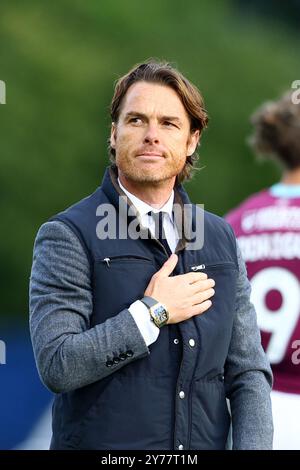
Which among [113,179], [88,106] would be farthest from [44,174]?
[113,179]

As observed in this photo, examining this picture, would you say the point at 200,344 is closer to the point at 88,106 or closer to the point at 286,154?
the point at 286,154

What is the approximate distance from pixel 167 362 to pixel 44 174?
14.0m

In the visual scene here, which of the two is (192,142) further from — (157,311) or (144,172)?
(157,311)

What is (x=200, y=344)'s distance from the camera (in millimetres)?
2922

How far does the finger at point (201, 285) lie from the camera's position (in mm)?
2928

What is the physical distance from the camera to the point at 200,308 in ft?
9.62

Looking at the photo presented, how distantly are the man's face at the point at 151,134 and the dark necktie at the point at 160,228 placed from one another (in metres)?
0.09

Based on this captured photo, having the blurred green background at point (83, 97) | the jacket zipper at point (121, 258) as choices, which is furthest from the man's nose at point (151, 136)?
the blurred green background at point (83, 97)

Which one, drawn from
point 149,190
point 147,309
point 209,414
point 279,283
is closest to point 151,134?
point 149,190

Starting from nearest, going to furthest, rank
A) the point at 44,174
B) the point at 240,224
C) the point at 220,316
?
the point at 220,316 < the point at 240,224 < the point at 44,174

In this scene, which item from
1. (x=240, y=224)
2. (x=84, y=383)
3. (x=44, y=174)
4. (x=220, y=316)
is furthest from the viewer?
(x=44, y=174)

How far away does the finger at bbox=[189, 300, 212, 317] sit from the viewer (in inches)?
115

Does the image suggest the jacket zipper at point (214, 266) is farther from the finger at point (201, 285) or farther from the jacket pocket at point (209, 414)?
the jacket pocket at point (209, 414)

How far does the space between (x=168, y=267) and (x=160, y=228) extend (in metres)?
0.14
